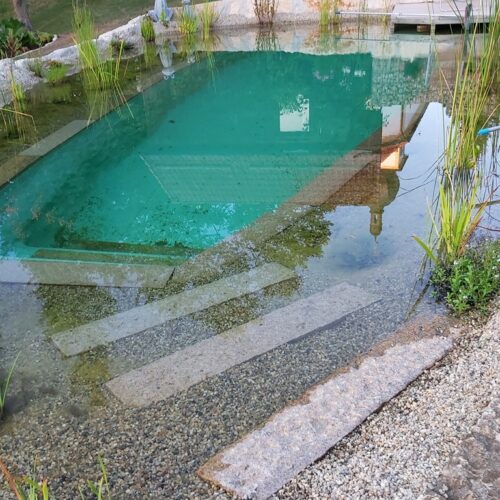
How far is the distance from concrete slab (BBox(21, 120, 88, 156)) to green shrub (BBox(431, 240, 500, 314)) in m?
3.58

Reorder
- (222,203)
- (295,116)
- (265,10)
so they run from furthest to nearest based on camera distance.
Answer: (265,10)
(295,116)
(222,203)

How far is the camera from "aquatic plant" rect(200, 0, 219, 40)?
937 centimetres

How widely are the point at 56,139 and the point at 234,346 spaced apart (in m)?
3.54

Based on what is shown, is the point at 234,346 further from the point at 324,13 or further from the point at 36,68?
the point at 324,13

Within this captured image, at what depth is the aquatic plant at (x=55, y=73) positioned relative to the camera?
6.79 metres

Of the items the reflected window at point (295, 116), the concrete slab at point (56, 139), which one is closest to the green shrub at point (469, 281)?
the reflected window at point (295, 116)

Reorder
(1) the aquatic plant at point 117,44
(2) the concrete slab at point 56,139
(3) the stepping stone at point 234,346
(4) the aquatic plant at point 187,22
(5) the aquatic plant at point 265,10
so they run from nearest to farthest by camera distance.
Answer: (3) the stepping stone at point 234,346
(2) the concrete slab at point 56,139
(1) the aquatic plant at point 117,44
(4) the aquatic plant at point 187,22
(5) the aquatic plant at point 265,10

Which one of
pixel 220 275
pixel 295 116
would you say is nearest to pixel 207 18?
pixel 295 116

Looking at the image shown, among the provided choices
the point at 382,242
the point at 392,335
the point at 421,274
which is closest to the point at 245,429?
the point at 392,335

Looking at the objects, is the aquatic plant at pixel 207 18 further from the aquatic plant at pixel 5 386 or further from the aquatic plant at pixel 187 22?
the aquatic plant at pixel 5 386

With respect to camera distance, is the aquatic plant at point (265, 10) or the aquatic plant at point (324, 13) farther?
the aquatic plant at point (265, 10)

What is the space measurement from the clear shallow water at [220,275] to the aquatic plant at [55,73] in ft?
4.19

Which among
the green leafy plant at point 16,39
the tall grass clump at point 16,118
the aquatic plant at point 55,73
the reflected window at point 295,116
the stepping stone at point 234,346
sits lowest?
the stepping stone at point 234,346

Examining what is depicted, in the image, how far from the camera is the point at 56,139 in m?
5.23
